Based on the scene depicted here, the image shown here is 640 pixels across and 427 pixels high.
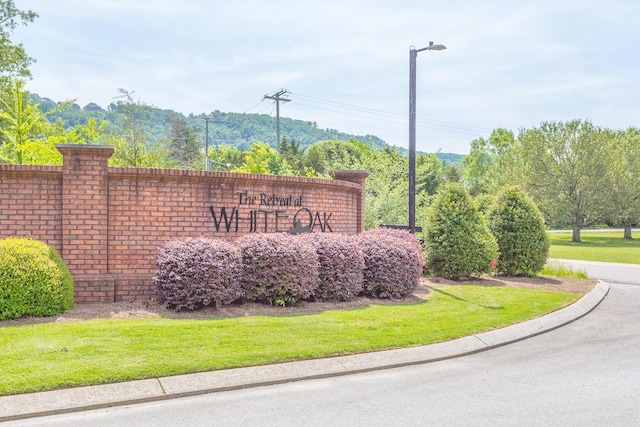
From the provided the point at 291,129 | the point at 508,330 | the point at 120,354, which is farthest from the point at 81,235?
the point at 291,129

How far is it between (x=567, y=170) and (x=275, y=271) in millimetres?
40771

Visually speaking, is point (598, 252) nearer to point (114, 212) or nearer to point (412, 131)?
point (412, 131)

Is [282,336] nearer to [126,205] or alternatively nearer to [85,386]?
[85,386]

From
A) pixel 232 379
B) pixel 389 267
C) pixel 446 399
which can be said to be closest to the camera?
pixel 446 399

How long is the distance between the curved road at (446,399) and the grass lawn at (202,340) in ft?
2.14

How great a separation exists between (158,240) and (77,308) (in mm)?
1764

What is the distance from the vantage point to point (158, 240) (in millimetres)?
9797

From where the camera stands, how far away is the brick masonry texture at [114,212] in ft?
30.0

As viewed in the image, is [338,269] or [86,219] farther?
[338,269]

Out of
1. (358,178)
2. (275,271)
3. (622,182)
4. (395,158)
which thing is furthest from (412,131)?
(622,182)

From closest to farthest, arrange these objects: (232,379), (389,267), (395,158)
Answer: (232,379) < (389,267) < (395,158)

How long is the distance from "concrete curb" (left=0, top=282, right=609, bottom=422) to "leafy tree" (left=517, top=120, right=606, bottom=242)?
1496 inches

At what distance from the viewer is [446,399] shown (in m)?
5.62

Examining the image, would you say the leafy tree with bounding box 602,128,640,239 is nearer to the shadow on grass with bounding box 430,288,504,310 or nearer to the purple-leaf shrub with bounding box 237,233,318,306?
the shadow on grass with bounding box 430,288,504,310
